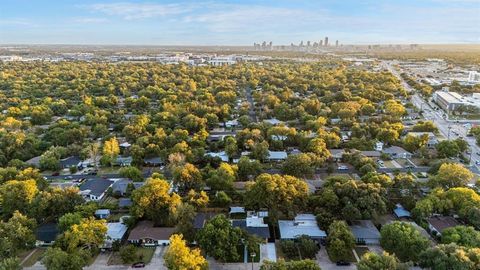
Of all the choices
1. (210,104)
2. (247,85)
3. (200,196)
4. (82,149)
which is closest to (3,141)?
(82,149)

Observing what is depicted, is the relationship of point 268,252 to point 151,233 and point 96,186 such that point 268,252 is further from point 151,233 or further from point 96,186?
point 96,186

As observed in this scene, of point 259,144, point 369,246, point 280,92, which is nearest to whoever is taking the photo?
point 369,246

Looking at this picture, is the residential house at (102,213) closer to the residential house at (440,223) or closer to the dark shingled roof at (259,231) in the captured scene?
the dark shingled roof at (259,231)

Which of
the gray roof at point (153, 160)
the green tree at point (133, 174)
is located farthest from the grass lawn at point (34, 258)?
the gray roof at point (153, 160)

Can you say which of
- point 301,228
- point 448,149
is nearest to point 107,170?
point 301,228

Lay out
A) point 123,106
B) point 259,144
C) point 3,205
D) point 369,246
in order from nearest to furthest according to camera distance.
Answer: point 369,246 < point 3,205 < point 259,144 < point 123,106

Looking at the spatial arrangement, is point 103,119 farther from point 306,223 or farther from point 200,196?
point 306,223

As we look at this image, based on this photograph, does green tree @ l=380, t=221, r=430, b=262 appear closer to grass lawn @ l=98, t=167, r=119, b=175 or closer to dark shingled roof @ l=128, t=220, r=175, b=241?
dark shingled roof @ l=128, t=220, r=175, b=241
